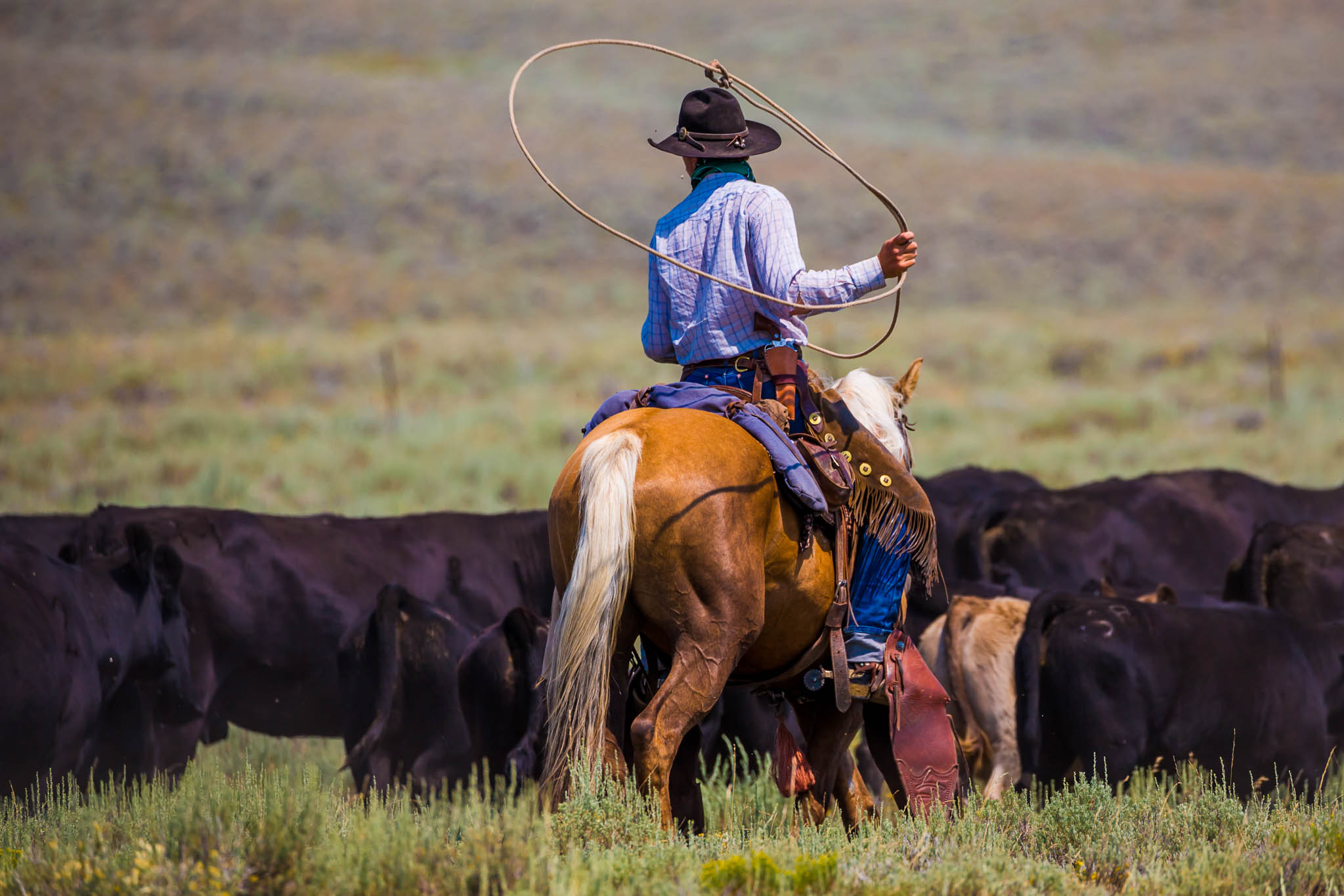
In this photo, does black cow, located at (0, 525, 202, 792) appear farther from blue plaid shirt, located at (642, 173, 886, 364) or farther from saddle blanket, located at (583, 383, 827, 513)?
blue plaid shirt, located at (642, 173, 886, 364)

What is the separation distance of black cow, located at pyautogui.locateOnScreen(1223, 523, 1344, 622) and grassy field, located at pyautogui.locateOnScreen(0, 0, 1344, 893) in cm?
262

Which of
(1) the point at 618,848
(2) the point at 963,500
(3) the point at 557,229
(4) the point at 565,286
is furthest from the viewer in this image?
(3) the point at 557,229

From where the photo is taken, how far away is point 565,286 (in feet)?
122

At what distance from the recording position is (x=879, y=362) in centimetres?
2575

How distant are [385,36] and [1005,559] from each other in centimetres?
6316

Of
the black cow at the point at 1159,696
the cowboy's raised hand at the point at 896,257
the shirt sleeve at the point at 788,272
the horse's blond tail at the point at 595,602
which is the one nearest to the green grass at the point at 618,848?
the horse's blond tail at the point at 595,602

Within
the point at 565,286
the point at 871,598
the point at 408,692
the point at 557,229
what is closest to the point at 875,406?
the point at 871,598

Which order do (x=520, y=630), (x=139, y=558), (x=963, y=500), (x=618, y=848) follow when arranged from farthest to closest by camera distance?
1. (x=963, y=500)
2. (x=139, y=558)
3. (x=520, y=630)
4. (x=618, y=848)

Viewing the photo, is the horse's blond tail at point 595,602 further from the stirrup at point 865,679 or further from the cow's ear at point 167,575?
the cow's ear at point 167,575

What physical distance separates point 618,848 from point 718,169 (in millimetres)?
2596

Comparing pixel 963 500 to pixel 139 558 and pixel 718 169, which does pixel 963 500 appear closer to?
pixel 139 558

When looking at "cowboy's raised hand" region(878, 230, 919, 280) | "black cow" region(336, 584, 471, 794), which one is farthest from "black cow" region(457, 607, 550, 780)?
"cowboy's raised hand" region(878, 230, 919, 280)

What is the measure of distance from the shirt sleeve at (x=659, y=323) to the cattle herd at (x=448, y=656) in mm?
1349

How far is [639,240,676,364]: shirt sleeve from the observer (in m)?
5.34
